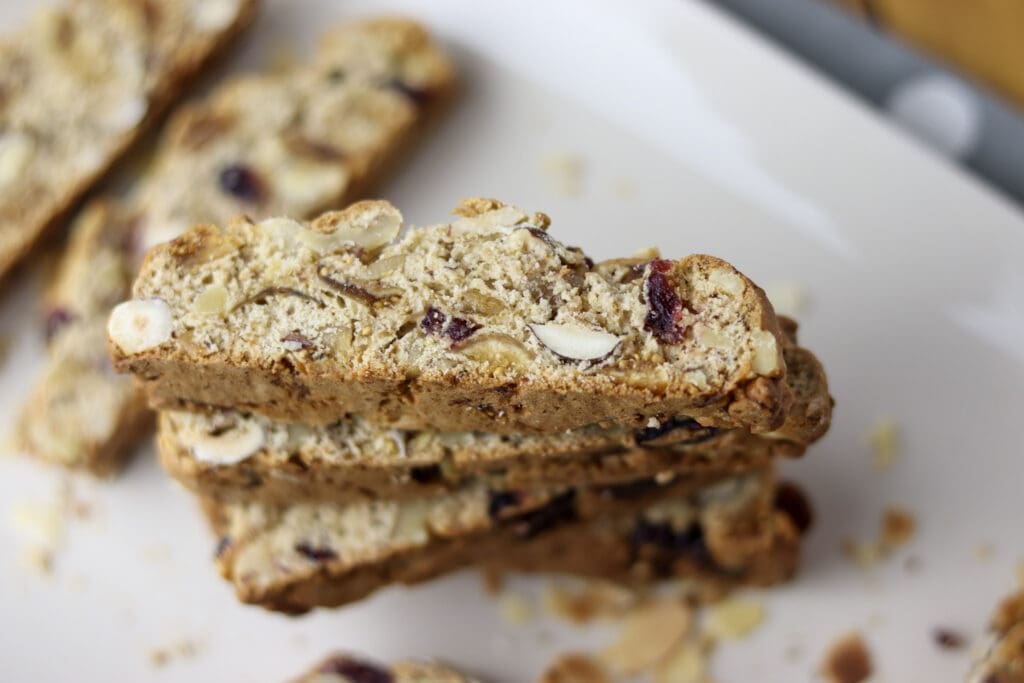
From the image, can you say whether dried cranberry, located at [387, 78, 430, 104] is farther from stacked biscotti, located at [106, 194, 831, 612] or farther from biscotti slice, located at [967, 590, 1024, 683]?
biscotti slice, located at [967, 590, 1024, 683]

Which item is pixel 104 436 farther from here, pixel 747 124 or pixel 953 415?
pixel 953 415

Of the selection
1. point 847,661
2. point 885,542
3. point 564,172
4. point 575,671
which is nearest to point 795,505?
point 885,542

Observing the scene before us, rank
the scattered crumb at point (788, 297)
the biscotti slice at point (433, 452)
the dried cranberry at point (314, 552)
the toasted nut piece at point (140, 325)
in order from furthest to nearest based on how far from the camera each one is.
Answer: the scattered crumb at point (788, 297)
the dried cranberry at point (314, 552)
the biscotti slice at point (433, 452)
the toasted nut piece at point (140, 325)

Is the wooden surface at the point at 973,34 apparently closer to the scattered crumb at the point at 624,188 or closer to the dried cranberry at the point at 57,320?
the scattered crumb at the point at 624,188

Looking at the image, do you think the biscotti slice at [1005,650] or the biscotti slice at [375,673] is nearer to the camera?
the biscotti slice at [1005,650]

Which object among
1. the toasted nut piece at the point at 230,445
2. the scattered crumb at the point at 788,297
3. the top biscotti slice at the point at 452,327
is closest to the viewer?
the top biscotti slice at the point at 452,327

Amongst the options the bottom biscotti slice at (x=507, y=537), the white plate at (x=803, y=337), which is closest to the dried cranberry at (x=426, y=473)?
the bottom biscotti slice at (x=507, y=537)

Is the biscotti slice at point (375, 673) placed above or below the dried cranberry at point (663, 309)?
below

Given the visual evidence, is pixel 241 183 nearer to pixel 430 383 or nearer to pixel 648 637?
pixel 430 383
